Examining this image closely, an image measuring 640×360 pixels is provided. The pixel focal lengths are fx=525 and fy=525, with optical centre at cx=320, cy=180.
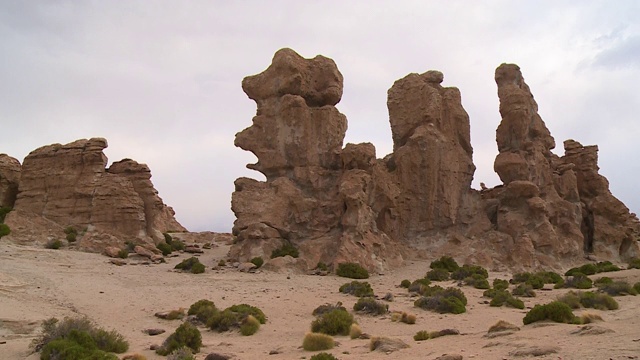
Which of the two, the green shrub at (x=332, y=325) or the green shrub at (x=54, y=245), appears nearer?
the green shrub at (x=332, y=325)

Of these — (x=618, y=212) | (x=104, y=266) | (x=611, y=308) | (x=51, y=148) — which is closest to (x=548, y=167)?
(x=618, y=212)

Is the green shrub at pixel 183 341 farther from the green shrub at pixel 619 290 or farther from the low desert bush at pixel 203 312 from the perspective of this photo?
the green shrub at pixel 619 290

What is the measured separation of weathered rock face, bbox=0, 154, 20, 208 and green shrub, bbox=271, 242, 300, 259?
17544 mm

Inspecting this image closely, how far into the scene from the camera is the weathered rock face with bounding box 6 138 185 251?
1266 inches

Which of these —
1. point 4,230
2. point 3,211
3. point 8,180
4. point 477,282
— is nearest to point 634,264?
point 477,282

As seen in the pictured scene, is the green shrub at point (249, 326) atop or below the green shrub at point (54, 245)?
below

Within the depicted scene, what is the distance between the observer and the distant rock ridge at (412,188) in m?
32.3

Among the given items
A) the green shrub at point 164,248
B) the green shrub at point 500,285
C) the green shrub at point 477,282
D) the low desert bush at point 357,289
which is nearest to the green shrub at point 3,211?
the green shrub at point 164,248

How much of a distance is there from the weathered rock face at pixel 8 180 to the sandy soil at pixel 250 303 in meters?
7.18

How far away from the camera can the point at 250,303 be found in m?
20.1

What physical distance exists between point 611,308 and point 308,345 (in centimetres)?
1161

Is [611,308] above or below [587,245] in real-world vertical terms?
below

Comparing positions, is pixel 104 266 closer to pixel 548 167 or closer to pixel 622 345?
pixel 622 345

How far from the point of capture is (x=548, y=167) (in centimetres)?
3931
